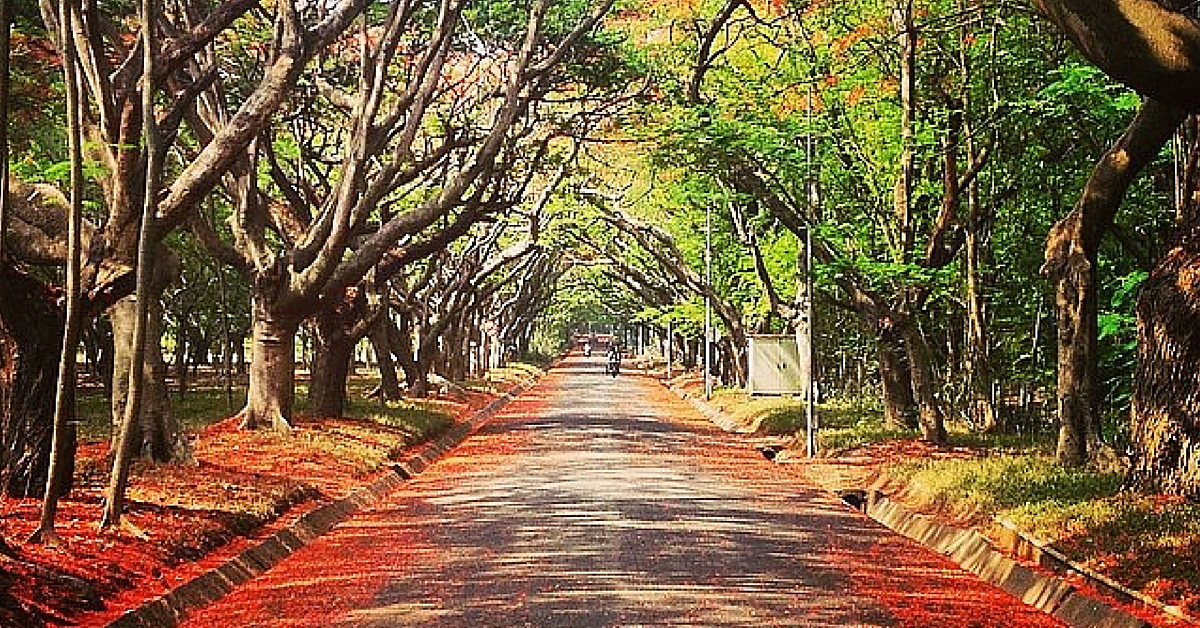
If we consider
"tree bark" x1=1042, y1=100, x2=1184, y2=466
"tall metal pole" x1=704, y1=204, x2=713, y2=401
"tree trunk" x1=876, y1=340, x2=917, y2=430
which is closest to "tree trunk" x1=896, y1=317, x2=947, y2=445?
"tree trunk" x1=876, y1=340, x2=917, y2=430

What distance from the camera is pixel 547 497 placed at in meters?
21.3

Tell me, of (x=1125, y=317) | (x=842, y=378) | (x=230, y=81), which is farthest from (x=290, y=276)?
(x=842, y=378)

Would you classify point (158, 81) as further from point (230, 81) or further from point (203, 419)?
point (203, 419)

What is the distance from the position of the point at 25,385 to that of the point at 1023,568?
880 centimetres

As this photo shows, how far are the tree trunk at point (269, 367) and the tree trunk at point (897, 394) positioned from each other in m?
10.2

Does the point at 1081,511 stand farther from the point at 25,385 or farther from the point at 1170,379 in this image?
the point at 25,385

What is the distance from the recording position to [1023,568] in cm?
1488

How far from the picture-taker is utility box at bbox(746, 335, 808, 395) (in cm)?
4706

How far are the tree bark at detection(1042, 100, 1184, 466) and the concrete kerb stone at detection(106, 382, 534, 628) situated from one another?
27.9ft

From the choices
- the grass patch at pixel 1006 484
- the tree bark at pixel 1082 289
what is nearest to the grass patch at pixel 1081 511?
the grass patch at pixel 1006 484

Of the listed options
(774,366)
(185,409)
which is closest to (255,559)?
(185,409)

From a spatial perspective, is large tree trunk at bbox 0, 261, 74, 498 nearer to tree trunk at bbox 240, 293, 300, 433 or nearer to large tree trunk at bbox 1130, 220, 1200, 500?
large tree trunk at bbox 1130, 220, 1200, 500

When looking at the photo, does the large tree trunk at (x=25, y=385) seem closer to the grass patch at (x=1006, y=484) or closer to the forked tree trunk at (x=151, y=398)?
the forked tree trunk at (x=151, y=398)

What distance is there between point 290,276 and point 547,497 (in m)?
8.13
